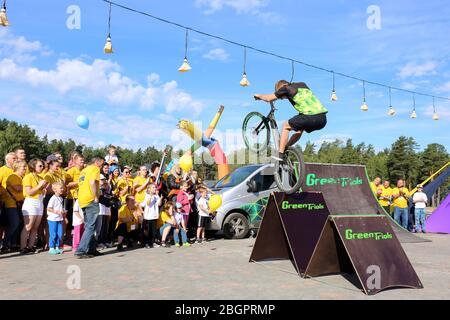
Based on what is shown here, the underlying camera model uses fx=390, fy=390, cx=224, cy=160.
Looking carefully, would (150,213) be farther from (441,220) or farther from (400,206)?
(441,220)

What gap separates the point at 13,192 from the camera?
813 centimetres

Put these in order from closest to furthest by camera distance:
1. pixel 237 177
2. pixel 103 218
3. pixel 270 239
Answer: pixel 270 239, pixel 103 218, pixel 237 177

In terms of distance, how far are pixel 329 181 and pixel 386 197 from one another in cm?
690

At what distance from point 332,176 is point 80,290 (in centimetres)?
615

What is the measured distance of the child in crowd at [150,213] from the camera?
952 centimetres

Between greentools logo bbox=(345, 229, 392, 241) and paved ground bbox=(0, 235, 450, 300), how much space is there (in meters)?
0.71

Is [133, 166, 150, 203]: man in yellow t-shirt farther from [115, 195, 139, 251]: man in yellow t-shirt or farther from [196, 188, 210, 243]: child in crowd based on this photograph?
[196, 188, 210, 243]: child in crowd

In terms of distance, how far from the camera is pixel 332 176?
9.19m

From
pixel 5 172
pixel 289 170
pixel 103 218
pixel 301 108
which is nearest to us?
pixel 301 108

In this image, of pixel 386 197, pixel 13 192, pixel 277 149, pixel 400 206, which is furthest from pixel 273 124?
pixel 400 206

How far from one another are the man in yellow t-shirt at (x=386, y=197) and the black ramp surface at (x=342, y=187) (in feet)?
16.8
